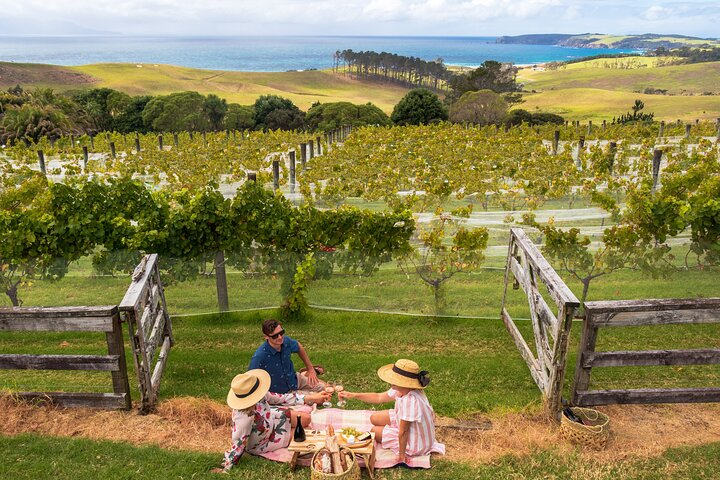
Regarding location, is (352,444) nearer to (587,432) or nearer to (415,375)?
(415,375)

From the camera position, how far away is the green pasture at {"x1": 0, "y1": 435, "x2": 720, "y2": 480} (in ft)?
17.8

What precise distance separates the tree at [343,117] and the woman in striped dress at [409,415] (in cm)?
5553

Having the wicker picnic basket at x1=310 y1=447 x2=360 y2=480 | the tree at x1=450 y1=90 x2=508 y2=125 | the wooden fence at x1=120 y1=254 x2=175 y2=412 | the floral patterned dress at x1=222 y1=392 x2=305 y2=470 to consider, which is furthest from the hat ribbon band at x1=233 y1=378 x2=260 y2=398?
the tree at x1=450 y1=90 x2=508 y2=125

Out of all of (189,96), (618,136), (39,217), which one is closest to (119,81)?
(189,96)

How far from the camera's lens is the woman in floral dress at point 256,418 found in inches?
217

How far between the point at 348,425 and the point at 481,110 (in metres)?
62.6

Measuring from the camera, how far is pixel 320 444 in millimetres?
5617

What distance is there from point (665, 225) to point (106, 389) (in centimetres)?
871

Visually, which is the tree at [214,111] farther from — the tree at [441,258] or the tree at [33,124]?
the tree at [441,258]

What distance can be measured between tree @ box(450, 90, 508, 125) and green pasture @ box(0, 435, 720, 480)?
200 ft

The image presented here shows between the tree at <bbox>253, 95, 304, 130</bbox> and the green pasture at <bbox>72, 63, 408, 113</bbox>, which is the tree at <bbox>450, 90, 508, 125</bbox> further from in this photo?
the green pasture at <bbox>72, 63, 408, 113</bbox>

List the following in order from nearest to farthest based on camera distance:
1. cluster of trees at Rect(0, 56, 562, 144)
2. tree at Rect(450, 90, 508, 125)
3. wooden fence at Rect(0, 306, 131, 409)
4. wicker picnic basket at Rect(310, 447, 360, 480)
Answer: wicker picnic basket at Rect(310, 447, 360, 480) < wooden fence at Rect(0, 306, 131, 409) < cluster of trees at Rect(0, 56, 562, 144) < tree at Rect(450, 90, 508, 125)

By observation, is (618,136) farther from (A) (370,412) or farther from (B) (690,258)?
(A) (370,412)

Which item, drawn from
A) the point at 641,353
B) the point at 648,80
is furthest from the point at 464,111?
the point at 648,80
